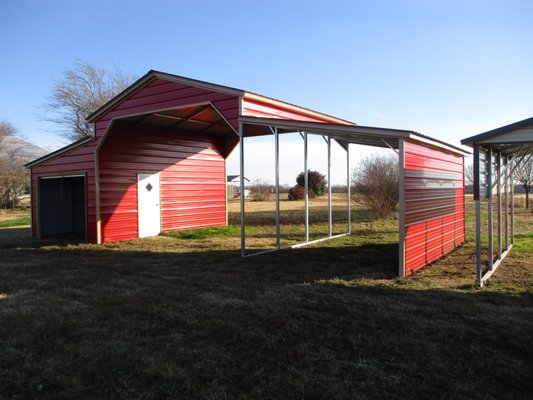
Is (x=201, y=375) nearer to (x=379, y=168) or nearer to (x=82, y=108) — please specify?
(x=379, y=168)

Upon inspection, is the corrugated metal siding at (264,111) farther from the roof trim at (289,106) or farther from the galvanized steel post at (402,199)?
the galvanized steel post at (402,199)

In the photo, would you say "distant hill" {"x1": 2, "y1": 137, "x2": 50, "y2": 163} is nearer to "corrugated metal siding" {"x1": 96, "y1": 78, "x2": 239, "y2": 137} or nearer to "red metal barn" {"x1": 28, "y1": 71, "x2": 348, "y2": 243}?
"red metal barn" {"x1": 28, "y1": 71, "x2": 348, "y2": 243}

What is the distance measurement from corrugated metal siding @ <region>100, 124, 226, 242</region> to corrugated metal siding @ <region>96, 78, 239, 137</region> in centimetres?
76

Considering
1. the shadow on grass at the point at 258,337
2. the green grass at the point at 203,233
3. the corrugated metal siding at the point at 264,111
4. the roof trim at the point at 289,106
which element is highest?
the roof trim at the point at 289,106

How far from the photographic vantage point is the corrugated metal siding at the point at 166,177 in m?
11.0

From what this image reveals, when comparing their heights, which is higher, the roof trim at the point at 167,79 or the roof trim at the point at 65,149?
the roof trim at the point at 167,79

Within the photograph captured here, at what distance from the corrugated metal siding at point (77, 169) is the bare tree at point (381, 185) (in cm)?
1044

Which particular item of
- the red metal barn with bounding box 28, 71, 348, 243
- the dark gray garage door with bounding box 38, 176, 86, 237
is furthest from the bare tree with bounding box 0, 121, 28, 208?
the red metal barn with bounding box 28, 71, 348, 243

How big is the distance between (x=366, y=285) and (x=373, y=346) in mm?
2328

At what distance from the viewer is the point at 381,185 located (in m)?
16.3

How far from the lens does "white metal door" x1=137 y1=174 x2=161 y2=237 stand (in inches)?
467

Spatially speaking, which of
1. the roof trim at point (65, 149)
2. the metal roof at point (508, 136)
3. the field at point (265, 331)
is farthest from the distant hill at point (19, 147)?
the metal roof at point (508, 136)

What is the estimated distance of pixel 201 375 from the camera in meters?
3.10

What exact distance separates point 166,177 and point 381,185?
8.69m
